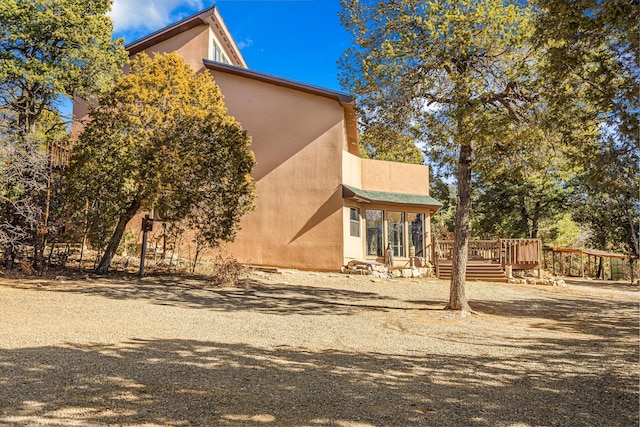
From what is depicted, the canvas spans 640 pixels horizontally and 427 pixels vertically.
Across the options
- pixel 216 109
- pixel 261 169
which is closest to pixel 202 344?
pixel 216 109

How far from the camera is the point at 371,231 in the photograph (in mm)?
18391

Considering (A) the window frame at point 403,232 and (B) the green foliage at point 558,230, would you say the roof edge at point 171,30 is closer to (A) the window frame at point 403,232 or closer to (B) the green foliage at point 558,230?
(A) the window frame at point 403,232

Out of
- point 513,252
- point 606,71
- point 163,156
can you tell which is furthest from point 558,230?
point 163,156

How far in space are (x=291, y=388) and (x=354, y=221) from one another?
1332 centimetres

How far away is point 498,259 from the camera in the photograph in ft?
60.3

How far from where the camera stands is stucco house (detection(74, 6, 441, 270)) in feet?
54.0

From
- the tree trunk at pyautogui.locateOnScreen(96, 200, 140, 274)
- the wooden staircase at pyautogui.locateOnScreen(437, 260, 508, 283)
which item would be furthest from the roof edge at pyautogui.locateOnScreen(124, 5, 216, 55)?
the wooden staircase at pyautogui.locateOnScreen(437, 260, 508, 283)

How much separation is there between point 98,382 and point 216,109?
394 inches

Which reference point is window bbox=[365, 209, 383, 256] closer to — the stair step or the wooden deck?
the wooden deck

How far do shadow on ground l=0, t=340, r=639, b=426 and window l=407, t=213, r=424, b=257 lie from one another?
13271 millimetres

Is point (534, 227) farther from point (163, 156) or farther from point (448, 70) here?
point (163, 156)

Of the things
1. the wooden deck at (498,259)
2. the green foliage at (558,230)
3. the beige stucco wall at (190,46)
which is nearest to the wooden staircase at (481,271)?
the wooden deck at (498,259)

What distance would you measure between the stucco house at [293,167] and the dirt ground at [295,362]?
234 inches

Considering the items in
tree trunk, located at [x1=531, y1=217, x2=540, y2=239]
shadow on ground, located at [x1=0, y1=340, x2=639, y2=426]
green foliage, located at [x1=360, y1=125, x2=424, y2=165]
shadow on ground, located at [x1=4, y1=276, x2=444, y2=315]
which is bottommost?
shadow on ground, located at [x1=0, y1=340, x2=639, y2=426]
